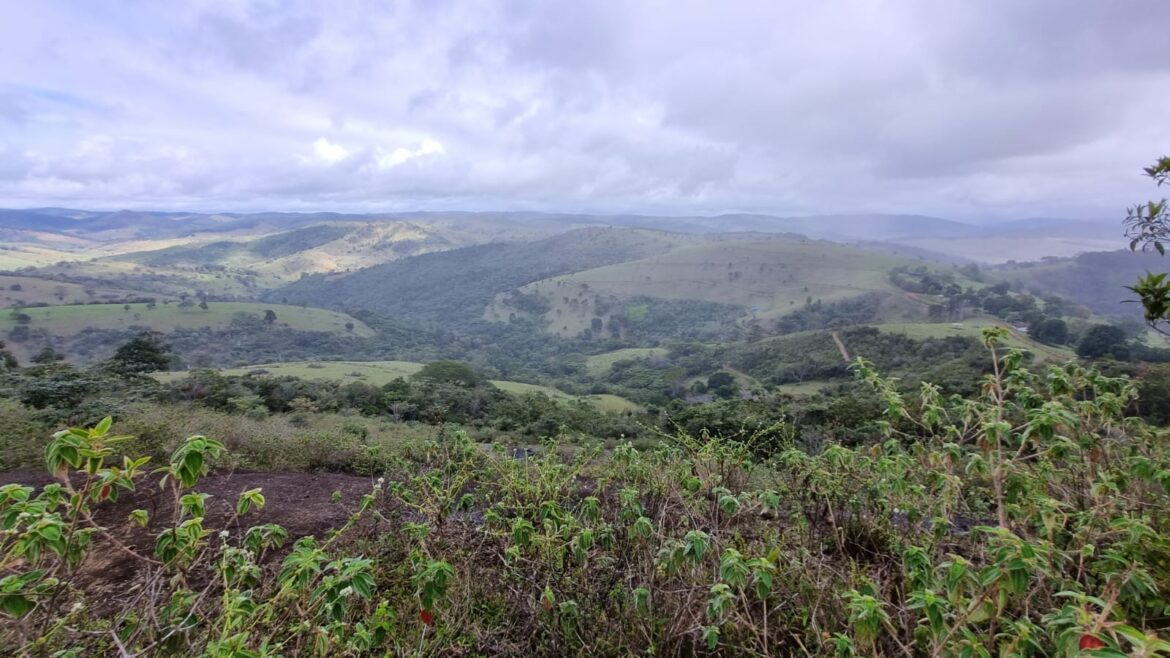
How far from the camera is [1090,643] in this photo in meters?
1.54

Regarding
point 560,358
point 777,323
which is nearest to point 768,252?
point 777,323

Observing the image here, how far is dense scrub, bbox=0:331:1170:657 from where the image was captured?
6.22 feet

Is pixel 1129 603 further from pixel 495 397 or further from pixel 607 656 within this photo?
pixel 495 397

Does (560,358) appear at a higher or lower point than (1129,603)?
lower

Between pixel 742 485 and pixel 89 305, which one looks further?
pixel 89 305

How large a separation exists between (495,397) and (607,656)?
87.0ft

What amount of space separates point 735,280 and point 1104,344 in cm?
9716

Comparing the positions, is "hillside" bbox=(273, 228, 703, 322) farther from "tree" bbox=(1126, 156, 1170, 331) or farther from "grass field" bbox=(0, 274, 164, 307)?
"tree" bbox=(1126, 156, 1170, 331)

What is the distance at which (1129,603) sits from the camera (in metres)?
2.20

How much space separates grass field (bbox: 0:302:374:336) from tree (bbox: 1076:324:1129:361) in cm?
9839

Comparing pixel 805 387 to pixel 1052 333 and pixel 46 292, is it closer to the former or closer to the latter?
pixel 1052 333

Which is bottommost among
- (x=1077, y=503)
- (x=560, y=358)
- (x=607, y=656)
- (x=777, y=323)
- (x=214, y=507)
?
(x=560, y=358)

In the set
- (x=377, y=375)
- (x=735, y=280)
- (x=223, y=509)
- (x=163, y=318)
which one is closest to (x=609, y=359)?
(x=377, y=375)

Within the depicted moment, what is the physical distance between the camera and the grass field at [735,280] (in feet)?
376
